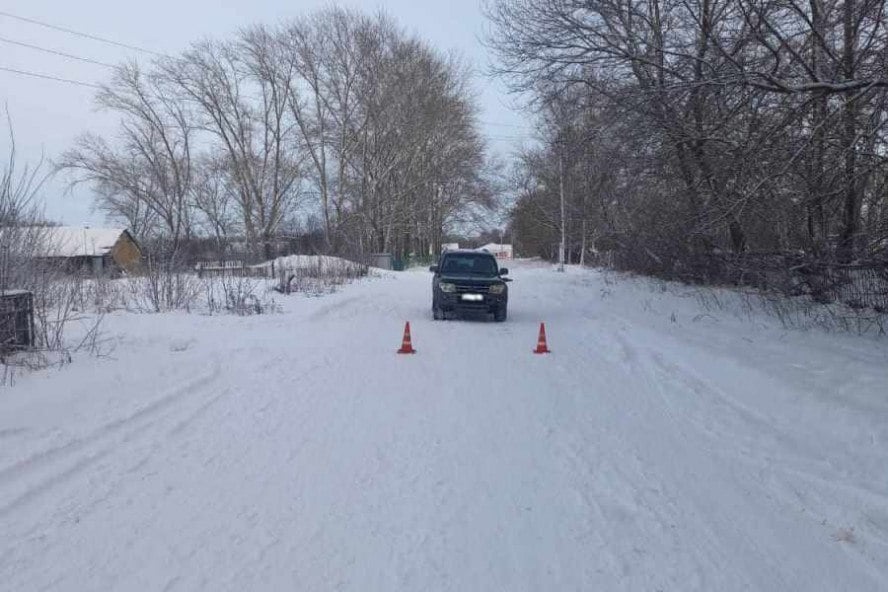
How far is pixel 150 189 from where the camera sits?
50562 mm

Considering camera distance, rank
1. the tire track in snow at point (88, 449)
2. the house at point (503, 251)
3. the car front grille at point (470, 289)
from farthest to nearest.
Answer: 1. the house at point (503, 251)
2. the car front grille at point (470, 289)
3. the tire track in snow at point (88, 449)

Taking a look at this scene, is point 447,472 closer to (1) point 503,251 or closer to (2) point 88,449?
(2) point 88,449

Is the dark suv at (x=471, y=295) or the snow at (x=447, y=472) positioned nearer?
the snow at (x=447, y=472)

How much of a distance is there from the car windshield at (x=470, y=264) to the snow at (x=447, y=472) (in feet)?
22.4

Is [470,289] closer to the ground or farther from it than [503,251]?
closer to the ground

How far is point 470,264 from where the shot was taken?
17.7 metres

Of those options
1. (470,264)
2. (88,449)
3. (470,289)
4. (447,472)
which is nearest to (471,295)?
(470,289)

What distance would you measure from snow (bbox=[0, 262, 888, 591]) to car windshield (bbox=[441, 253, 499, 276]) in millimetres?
6834

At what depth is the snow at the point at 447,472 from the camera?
3.72m

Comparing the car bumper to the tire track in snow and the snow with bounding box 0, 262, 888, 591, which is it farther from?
the tire track in snow

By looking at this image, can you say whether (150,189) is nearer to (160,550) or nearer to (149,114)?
(149,114)

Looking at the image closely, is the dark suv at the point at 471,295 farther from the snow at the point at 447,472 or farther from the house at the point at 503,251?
the house at the point at 503,251

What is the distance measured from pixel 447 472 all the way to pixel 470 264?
12661mm

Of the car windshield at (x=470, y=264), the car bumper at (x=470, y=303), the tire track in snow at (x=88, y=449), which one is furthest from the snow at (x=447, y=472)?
the car windshield at (x=470, y=264)
